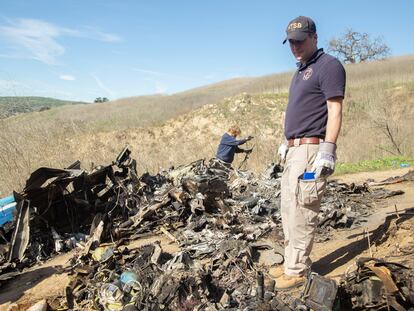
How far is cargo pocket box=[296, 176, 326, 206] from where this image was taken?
10.3ft

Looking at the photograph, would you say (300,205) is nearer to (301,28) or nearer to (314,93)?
(314,93)

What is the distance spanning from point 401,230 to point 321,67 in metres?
2.14

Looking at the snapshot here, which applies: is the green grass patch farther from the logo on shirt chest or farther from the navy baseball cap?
the navy baseball cap

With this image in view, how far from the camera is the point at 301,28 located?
3133 mm

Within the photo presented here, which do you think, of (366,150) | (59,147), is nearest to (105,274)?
(59,147)

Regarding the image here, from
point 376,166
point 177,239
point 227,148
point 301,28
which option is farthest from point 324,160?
point 376,166

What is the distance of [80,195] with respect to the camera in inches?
239

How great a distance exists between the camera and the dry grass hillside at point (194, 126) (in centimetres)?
955

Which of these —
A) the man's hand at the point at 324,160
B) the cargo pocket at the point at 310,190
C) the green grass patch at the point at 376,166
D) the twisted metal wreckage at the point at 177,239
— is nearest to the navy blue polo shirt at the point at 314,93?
the man's hand at the point at 324,160

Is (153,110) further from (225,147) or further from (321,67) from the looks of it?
(321,67)

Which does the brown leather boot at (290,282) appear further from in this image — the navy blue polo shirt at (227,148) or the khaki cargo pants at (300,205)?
the navy blue polo shirt at (227,148)

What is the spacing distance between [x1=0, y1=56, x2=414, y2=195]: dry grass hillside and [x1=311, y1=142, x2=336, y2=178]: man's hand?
7229mm

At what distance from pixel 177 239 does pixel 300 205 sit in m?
2.43

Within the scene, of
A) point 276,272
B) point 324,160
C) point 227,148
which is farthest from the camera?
point 227,148
